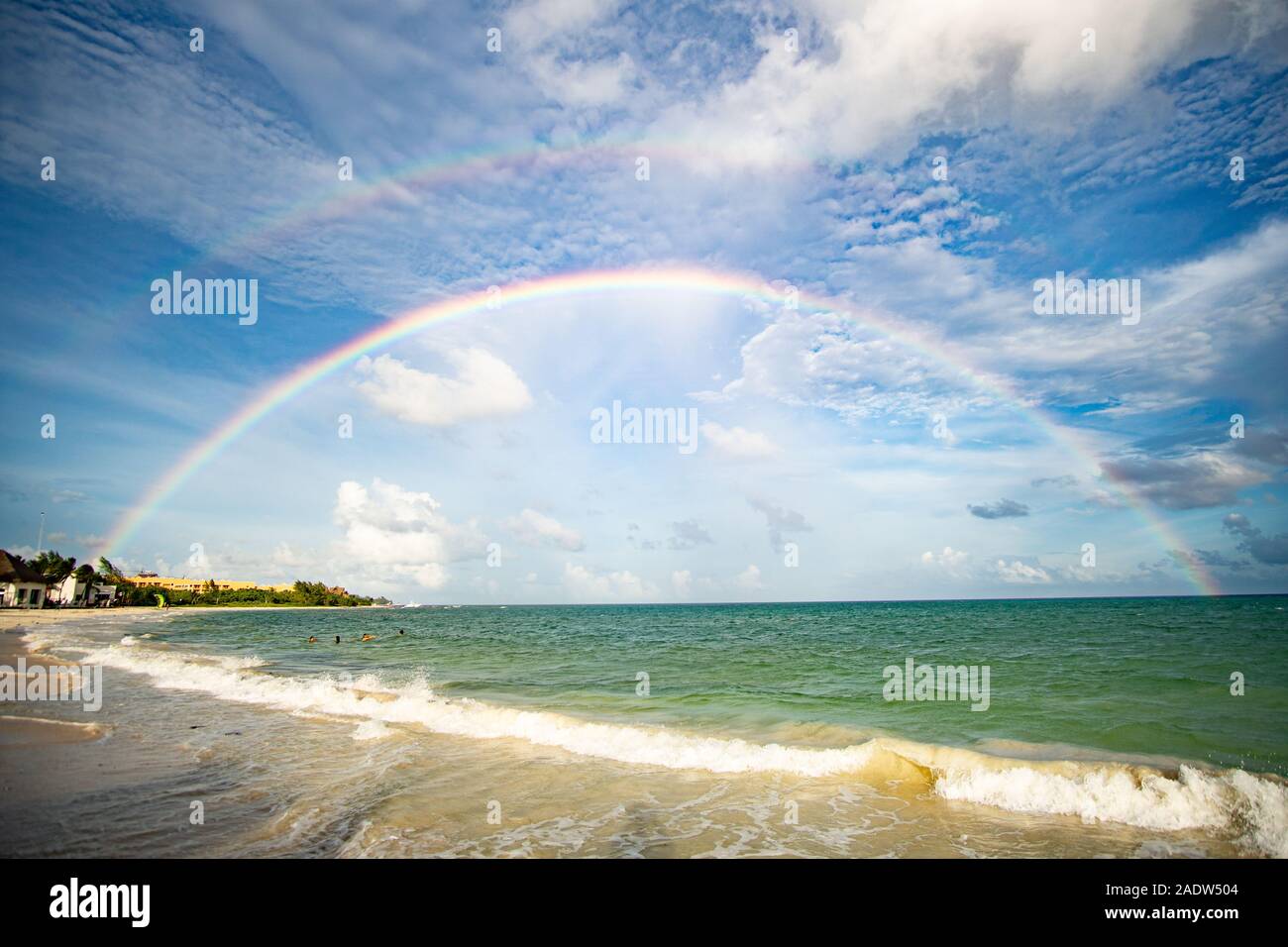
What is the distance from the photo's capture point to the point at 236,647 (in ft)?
131

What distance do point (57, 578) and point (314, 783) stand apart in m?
121

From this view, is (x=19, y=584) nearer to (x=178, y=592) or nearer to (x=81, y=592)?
(x=81, y=592)

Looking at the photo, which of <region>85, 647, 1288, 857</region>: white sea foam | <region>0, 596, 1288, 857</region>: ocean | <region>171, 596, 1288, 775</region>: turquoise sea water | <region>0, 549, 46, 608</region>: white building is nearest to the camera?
<region>0, 596, 1288, 857</region>: ocean

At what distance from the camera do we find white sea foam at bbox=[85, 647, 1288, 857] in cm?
899

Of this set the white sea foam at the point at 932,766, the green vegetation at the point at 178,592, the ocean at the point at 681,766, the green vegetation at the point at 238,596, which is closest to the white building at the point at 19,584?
the green vegetation at the point at 178,592

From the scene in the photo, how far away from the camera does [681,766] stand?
12.1m

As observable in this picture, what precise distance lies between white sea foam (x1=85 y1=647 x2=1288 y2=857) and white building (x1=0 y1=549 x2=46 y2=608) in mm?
80089

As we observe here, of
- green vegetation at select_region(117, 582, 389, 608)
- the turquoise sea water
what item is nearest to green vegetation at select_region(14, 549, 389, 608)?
green vegetation at select_region(117, 582, 389, 608)

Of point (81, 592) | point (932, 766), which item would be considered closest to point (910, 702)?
point (932, 766)

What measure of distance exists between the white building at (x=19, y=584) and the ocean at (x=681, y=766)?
72.3 metres

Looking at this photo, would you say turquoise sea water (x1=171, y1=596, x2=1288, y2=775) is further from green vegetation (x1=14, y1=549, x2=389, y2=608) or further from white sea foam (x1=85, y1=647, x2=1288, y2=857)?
green vegetation (x1=14, y1=549, x2=389, y2=608)
